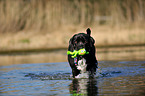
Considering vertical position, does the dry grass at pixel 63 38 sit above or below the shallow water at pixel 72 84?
above

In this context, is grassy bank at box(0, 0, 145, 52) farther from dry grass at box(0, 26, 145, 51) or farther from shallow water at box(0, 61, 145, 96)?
shallow water at box(0, 61, 145, 96)

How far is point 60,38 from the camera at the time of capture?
3052cm

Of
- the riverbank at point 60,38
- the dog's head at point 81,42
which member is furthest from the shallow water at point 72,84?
the riverbank at point 60,38

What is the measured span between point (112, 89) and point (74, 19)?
22579mm

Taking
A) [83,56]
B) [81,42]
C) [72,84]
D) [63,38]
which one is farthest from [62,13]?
[72,84]

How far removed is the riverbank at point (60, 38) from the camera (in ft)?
94.7

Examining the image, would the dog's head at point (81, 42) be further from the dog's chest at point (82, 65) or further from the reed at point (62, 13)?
the reed at point (62, 13)

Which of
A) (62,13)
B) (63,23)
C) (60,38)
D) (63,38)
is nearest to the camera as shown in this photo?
(63,38)

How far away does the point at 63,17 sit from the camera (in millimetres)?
32250

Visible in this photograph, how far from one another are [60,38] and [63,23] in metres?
1.94

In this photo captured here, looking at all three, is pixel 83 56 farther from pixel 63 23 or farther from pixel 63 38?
Result: pixel 63 23

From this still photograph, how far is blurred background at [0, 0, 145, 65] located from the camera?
96.2ft

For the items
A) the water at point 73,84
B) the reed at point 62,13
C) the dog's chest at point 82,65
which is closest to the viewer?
the water at point 73,84

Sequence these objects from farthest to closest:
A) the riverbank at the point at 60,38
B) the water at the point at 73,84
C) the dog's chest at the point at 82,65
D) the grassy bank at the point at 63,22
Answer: the grassy bank at the point at 63,22 → the riverbank at the point at 60,38 → the dog's chest at the point at 82,65 → the water at the point at 73,84
